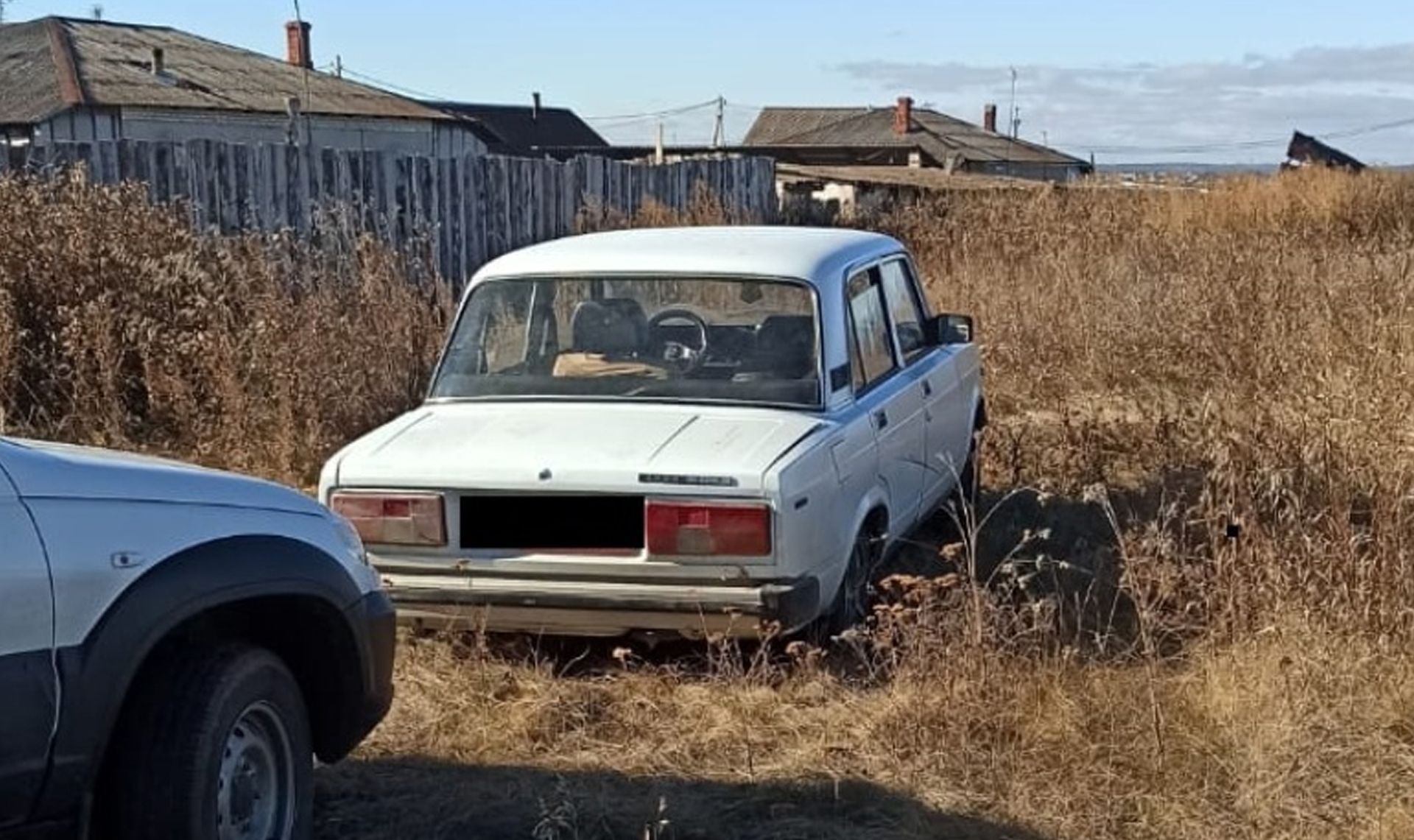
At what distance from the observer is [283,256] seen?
1030 centimetres

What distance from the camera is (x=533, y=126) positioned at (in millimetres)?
58406

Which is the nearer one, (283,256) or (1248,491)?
(1248,491)

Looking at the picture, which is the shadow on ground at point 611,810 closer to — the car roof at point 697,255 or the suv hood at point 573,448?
the suv hood at point 573,448

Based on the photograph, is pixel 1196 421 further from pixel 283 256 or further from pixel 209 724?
pixel 209 724

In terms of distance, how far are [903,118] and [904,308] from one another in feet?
183

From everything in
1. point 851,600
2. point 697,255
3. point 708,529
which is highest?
point 697,255

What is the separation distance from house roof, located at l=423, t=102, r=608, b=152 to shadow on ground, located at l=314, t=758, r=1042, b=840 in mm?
49516

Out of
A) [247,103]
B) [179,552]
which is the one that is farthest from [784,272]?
[247,103]

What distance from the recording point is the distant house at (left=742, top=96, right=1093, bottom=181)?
58.4 meters

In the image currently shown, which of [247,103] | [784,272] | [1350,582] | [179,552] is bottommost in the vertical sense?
[1350,582]

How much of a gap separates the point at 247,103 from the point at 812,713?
97.4 feet

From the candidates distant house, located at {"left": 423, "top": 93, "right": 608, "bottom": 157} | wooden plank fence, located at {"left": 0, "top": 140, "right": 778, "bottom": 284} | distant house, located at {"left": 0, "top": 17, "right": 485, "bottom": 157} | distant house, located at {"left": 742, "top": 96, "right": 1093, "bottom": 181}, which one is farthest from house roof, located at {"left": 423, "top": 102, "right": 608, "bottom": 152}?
wooden plank fence, located at {"left": 0, "top": 140, "right": 778, "bottom": 284}

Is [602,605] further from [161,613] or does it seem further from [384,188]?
[384,188]

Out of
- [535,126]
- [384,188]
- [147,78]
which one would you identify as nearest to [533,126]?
[535,126]
